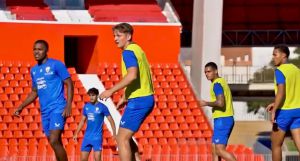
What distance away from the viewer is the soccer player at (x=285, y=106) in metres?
10.4

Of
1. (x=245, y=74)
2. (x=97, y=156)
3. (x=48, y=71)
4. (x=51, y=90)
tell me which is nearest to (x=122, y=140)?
(x=51, y=90)

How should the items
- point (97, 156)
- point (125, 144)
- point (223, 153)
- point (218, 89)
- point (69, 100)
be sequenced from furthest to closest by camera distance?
point (97, 156) → point (223, 153) → point (218, 89) → point (69, 100) → point (125, 144)

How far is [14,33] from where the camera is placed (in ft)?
76.1

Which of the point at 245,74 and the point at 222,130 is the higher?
the point at 245,74

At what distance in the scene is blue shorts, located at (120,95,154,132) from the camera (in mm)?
9180

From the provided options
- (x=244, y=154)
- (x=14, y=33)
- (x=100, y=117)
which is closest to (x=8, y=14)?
(x=14, y=33)

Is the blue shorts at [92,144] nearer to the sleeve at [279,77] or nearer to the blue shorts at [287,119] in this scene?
the blue shorts at [287,119]

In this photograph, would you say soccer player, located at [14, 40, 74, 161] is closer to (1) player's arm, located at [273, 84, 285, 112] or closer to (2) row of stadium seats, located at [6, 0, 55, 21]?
(1) player's arm, located at [273, 84, 285, 112]

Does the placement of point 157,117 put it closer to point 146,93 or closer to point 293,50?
point 293,50

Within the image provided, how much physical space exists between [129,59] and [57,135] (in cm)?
187

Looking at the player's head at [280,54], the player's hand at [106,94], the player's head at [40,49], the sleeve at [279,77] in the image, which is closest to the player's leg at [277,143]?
the sleeve at [279,77]

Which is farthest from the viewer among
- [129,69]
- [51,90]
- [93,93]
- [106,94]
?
[93,93]

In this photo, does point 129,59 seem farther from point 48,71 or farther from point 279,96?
point 279,96

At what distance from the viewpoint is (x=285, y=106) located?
10.5 metres
